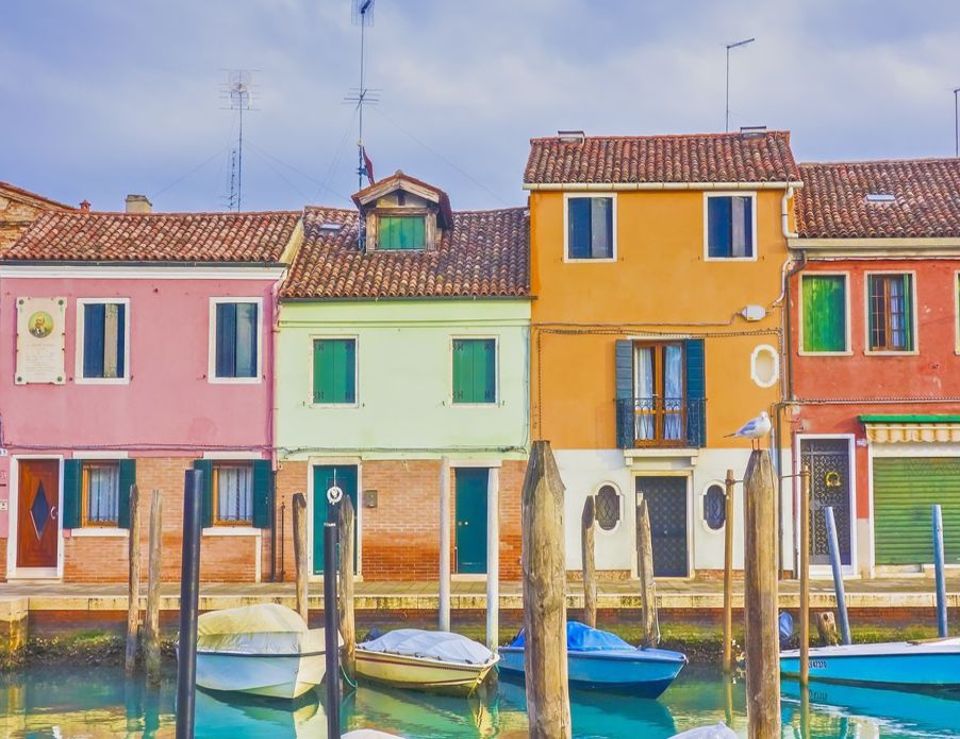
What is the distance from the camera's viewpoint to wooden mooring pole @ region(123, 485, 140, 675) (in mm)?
18938

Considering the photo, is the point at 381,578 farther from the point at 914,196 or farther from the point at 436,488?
the point at 914,196

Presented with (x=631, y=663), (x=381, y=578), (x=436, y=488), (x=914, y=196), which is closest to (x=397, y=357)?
(x=436, y=488)

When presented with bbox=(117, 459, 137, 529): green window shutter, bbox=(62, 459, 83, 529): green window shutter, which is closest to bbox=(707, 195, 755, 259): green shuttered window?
bbox=(117, 459, 137, 529): green window shutter

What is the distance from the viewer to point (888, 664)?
59.1 feet

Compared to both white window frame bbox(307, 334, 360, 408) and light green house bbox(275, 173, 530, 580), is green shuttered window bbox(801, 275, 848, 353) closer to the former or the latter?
light green house bbox(275, 173, 530, 580)

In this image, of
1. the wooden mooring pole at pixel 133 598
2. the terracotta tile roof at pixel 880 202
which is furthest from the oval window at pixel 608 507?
the wooden mooring pole at pixel 133 598

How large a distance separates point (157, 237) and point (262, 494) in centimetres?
517

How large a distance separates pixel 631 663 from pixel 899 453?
724cm

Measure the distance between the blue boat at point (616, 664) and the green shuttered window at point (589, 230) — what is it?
7.34 metres

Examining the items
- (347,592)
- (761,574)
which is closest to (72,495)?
(347,592)

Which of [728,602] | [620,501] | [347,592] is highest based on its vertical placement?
[620,501]

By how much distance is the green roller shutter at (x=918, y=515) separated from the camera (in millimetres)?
22031

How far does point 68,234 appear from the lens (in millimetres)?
23797

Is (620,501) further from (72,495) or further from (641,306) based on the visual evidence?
(72,495)
